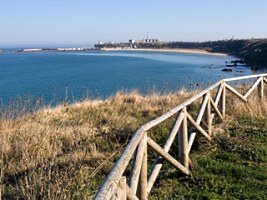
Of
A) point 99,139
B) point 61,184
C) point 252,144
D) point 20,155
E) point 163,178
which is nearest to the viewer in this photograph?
point 61,184

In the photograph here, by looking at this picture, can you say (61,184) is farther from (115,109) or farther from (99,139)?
(115,109)

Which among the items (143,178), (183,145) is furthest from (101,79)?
(143,178)

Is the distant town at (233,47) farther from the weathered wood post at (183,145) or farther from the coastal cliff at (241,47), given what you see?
the weathered wood post at (183,145)

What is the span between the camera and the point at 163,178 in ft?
20.5

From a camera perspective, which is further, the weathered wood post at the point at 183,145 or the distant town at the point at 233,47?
the distant town at the point at 233,47

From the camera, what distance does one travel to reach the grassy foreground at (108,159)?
18.2ft

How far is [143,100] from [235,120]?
5.65 m

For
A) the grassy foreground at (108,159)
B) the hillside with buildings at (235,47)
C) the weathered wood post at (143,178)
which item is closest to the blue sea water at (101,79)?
the grassy foreground at (108,159)

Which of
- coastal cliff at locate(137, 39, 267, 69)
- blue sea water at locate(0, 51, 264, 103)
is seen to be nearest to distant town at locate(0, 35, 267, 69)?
coastal cliff at locate(137, 39, 267, 69)

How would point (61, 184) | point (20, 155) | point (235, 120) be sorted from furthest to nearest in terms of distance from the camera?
point (235, 120) < point (20, 155) < point (61, 184)

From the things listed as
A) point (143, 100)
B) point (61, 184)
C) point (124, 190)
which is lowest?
point (143, 100)

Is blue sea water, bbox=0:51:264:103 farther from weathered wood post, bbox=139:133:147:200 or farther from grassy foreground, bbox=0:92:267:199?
weathered wood post, bbox=139:133:147:200

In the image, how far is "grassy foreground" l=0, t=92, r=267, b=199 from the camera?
18.2 ft

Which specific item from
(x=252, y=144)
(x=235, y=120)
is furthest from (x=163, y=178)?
(x=235, y=120)
